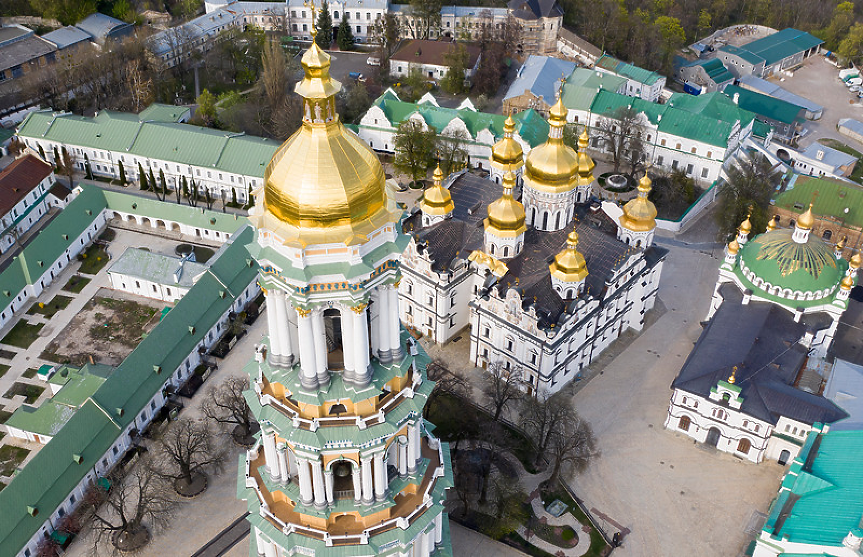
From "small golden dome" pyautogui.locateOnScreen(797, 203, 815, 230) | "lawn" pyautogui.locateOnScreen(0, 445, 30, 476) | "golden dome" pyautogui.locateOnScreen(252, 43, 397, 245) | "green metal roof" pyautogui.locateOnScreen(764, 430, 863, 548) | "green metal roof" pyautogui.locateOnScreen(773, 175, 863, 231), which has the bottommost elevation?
"lawn" pyautogui.locateOnScreen(0, 445, 30, 476)

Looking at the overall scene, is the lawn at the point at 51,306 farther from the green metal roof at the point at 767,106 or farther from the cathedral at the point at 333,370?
the green metal roof at the point at 767,106

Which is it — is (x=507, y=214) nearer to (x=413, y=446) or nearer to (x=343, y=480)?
(x=413, y=446)

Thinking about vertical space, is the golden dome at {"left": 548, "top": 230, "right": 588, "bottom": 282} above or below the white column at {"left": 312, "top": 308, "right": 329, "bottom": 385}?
below

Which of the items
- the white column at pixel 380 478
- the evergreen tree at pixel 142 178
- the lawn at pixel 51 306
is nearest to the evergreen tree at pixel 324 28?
the evergreen tree at pixel 142 178

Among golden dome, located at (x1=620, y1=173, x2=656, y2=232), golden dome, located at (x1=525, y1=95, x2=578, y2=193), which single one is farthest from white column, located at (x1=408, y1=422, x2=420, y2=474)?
golden dome, located at (x1=620, y1=173, x2=656, y2=232)

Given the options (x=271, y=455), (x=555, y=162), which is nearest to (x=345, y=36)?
(x=555, y=162)

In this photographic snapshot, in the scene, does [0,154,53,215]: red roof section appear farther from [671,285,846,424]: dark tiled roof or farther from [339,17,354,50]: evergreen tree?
[671,285,846,424]: dark tiled roof
